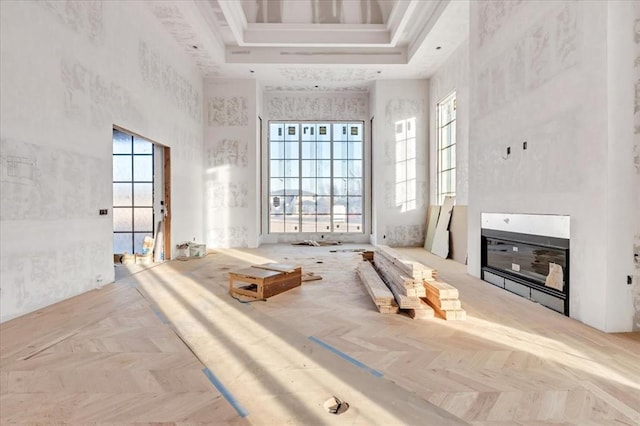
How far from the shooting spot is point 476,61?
5008 millimetres

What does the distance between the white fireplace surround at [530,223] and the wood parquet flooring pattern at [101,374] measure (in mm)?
3290

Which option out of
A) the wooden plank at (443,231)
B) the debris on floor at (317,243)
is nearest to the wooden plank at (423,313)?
the wooden plank at (443,231)

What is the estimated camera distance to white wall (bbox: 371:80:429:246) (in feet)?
30.1

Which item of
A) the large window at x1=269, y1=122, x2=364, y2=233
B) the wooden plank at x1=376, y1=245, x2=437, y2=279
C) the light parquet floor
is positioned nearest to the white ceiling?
the large window at x1=269, y1=122, x2=364, y2=233

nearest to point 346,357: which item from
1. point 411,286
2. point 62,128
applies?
point 411,286

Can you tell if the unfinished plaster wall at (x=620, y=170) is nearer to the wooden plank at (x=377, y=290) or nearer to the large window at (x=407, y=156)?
the wooden plank at (x=377, y=290)

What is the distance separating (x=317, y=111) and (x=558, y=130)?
7549 millimetres

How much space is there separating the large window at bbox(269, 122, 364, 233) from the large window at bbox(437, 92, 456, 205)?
8.23 feet

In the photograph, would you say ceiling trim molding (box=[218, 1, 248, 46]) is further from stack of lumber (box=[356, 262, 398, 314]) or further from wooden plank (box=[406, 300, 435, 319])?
wooden plank (box=[406, 300, 435, 319])

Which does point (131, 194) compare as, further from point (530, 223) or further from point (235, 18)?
point (530, 223)

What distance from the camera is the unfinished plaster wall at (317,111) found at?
10172mm

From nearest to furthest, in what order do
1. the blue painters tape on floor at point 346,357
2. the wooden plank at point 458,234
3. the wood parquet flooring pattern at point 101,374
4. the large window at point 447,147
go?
1. the wood parquet flooring pattern at point 101,374
2. the blue painters tape on floor at point 346,357
3. the wooden plank at point 458,234
4. the large window at point 447,147

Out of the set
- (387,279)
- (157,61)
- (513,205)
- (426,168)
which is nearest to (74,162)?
(157,61)

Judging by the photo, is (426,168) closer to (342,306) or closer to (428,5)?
(428,5)
